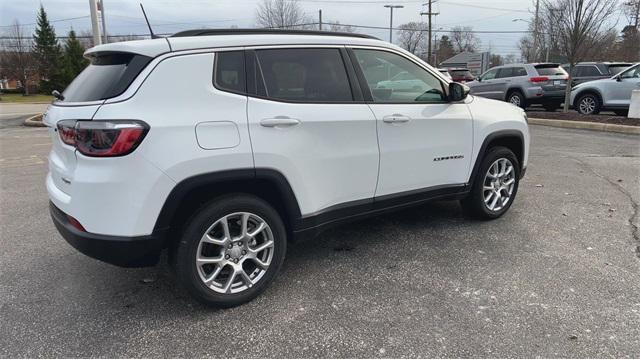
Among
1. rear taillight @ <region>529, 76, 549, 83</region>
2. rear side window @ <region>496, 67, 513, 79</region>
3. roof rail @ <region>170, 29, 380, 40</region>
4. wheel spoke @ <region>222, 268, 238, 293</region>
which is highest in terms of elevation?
rear side window @ <region>496, 67, 513, 79</region>

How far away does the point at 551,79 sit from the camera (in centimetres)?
1501

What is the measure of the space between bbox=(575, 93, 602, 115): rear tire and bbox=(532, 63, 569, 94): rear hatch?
1.43 meters

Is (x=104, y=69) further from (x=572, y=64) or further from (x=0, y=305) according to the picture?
(x=572, y=64)

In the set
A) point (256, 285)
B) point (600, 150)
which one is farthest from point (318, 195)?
point (600, 150)

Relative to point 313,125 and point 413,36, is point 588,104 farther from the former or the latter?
point 413,36

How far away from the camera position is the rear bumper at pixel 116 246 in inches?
106

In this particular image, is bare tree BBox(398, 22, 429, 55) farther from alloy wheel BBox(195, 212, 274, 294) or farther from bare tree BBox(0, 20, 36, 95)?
alloy wheel BBox(195, 212, 274, 294)

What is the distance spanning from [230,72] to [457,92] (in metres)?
2.08

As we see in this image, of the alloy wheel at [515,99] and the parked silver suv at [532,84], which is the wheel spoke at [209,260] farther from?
the alloy wheel at [515,99]

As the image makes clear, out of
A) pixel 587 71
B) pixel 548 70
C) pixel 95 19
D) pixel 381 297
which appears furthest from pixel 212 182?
pixel 587 71

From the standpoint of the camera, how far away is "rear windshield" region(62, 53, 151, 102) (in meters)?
2.73

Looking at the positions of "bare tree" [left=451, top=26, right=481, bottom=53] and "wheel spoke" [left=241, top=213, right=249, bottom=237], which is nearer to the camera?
"wheel spoke" [left=241, top=213, right=249, bottom=237]

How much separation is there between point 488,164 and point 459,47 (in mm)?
99588

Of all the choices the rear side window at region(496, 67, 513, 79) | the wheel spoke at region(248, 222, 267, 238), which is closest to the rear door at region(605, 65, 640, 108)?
the rear side window at region(496, 67, 513, 79)
